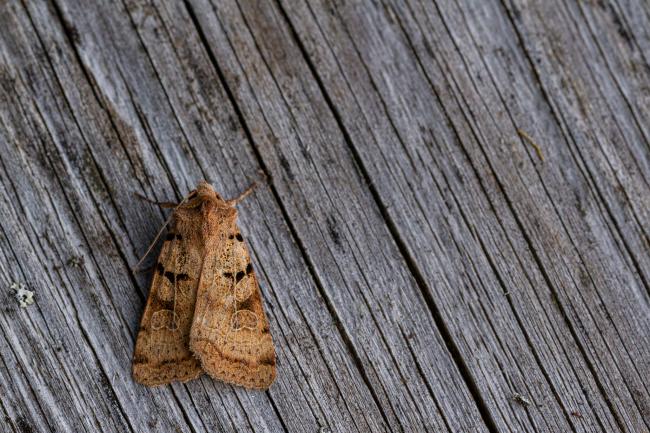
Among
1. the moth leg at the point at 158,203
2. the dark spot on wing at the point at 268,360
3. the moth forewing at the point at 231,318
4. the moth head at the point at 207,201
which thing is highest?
the moth leg at the point at 158,203

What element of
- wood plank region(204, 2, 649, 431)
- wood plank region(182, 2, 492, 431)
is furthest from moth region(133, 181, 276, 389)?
wood plank region(204, 2, 649, 431)

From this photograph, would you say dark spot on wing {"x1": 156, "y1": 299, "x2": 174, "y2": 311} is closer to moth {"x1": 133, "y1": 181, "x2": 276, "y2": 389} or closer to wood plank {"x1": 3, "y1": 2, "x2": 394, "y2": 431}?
moth {"x1": 133, "y1": 181, "x2": 276, "y2": 389}

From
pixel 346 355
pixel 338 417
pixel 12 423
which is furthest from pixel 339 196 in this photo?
pixel 12 423

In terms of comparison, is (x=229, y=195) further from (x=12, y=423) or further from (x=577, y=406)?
(x=577, y=406)

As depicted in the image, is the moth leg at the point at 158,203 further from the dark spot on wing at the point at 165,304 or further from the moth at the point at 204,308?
the dark spot on wing at the point at 165,304

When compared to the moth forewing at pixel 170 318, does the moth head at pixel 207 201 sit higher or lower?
higher

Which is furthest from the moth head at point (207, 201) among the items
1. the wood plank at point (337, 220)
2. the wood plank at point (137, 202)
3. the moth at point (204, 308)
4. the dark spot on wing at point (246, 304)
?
the dark spot on wing at point (246, 304)
